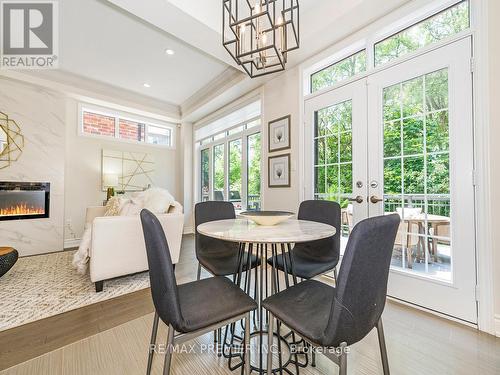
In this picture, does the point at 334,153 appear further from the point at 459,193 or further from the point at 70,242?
the point at 70,242

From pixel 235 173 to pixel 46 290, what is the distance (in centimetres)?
330

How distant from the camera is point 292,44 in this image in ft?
8.93

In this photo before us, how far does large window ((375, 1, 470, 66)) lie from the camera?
1.84 m

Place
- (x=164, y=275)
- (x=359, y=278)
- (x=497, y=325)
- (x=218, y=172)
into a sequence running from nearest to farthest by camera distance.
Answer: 1. (x=359, y=278)
2. (x=164, y=275)
3. (x=497, y=325)
4. (x=218, y=172)

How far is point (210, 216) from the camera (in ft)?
6.89

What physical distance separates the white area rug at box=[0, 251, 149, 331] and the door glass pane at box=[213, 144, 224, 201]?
2.57 meters

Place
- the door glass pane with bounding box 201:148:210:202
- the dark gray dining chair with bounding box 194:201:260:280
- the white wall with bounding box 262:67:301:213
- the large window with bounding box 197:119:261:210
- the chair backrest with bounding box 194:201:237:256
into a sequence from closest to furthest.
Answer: the dark gray dining chair with bounding box 194:201:260:280, the chair backrest with bounding box 194:201:237:256, the white wall with bounding box 262:67:301:213, the large window with bounding box 197:119:261:210, the door glass pane with bounding box 201:148:210:202

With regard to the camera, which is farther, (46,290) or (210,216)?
(46,290)

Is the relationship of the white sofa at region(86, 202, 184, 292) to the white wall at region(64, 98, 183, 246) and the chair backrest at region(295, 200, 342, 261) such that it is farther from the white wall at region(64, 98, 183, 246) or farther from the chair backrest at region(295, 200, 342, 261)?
the white wall at region(64, 98, 183, 246)

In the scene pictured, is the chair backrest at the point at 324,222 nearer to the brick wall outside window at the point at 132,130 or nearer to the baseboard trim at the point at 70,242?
the baseboard trim at the point at 70,242

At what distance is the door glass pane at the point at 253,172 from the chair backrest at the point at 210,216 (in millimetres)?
1930

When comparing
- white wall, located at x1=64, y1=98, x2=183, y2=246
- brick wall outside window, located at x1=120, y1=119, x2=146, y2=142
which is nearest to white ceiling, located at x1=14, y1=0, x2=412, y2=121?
brick wall outside window, located at x1=120, y1=119, x2=146, y2=142

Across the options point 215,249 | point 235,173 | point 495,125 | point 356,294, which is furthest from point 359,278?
point 235,173

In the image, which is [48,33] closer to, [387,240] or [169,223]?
[169,223]
